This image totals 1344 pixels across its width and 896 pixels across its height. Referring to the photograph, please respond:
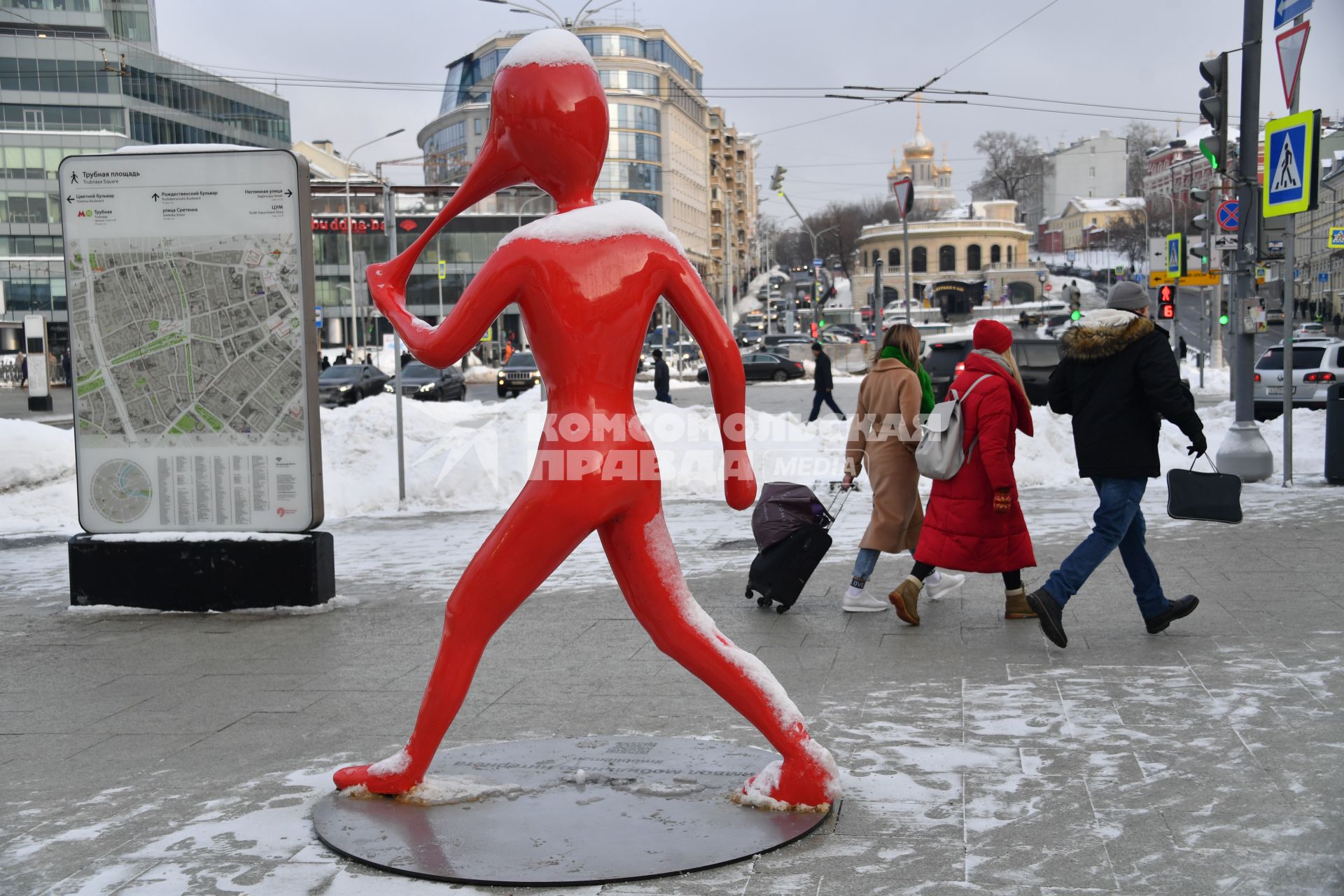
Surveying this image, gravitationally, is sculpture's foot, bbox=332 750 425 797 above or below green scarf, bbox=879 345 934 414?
below

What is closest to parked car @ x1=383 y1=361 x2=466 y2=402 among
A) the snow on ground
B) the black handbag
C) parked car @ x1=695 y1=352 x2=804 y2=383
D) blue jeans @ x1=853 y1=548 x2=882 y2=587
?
parked car @ x1=695 y1=352 x2=804 y2=383

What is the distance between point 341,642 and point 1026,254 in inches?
4866

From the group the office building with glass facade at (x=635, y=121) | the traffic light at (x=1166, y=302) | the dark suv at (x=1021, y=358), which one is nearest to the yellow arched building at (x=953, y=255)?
the office building with glass facade at (x=635, y=121)

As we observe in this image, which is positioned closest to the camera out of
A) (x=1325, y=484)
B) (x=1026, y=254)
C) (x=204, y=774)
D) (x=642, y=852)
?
(x=642, y=852)

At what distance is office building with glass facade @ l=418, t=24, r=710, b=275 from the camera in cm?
8688

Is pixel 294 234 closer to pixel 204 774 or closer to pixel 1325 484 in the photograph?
pixel 204 774

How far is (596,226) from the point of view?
161 inches

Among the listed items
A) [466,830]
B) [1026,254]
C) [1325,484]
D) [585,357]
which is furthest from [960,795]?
[1026,254]

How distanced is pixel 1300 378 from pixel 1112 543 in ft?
60.5

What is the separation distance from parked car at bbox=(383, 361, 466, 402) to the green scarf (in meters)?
24.3

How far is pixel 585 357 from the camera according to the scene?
4.06m

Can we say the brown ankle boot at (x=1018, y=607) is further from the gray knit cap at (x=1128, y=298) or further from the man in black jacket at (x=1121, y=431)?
the gray knit cap at (x=1128, y=298)

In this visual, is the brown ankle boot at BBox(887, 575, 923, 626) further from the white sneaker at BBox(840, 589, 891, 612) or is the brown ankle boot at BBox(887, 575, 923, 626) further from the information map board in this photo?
the information map board

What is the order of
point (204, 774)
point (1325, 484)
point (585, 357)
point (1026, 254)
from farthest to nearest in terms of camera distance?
1. point (1026, 254)
2. point (1325, 484)
3. point (204, 774)
4. point (585, 357)
